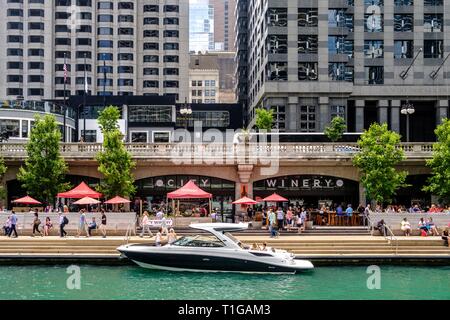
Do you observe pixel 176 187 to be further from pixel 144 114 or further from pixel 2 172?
pixel 144 114

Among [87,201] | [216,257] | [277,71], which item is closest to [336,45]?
[277,71]

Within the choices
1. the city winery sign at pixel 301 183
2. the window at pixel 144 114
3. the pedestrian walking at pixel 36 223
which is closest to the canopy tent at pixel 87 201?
the pedestrian walking at pixel 36 223

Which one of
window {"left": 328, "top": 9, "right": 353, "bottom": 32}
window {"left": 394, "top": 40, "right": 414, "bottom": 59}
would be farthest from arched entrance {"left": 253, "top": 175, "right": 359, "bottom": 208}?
window {"left": 394, "top": 40, "right": 414, "bottom": 59}

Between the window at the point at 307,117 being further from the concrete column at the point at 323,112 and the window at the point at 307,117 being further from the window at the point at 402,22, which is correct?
the window at the point at 402,22

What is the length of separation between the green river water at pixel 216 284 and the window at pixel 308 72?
174 feet

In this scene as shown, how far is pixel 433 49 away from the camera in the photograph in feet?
278

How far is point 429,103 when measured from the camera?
8694 cm

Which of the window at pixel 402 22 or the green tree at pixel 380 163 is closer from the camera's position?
the green tree at pixel 380 163

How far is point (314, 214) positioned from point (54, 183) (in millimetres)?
20188

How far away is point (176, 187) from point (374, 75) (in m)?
44.9

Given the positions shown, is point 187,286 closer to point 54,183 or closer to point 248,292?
point 248,292

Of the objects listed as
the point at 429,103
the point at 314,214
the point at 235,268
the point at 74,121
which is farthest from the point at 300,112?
the point at 235,268

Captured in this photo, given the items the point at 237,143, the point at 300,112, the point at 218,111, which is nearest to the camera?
the point at 237,143

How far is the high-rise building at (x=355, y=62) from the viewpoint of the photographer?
268 feet
